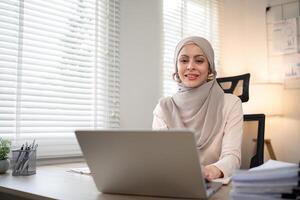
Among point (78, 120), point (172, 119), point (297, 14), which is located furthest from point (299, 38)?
point (78, 120)

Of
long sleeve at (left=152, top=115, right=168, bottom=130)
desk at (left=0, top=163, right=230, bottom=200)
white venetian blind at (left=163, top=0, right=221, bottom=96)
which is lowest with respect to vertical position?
desk at (left=0, top=163, right=230, bottom=200)

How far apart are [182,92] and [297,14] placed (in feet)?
5.34

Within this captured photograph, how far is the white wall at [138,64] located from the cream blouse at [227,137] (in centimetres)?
60

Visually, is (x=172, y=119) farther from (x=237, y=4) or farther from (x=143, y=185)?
(x=237, y=4)

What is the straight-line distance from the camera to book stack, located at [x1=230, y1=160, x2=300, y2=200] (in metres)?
0.61

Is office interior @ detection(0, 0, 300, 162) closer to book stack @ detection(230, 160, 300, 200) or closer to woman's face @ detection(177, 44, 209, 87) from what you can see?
woman's face @ detection(177, 44, 209, 87)

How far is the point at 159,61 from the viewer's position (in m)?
2.30

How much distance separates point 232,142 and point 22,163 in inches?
34.4

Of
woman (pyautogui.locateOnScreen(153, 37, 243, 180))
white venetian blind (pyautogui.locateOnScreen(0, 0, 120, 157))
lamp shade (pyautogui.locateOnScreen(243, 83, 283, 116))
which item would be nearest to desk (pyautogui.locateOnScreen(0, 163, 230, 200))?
white venetian blind (pyautogui.locateOnScreen(0, 0, 120, 157))

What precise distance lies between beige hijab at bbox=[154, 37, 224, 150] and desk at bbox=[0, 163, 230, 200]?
1.73ft

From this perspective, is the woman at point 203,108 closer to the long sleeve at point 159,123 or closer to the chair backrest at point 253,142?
the long sleeve at point 159,123

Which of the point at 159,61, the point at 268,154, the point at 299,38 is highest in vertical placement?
the point at 299,38

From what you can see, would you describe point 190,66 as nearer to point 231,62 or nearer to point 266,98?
point 266,98

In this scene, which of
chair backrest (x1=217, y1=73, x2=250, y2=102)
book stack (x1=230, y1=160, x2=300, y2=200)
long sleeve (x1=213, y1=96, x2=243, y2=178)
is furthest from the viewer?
chair backrest (x1=217, y1=73, x2=250, y2=102)
